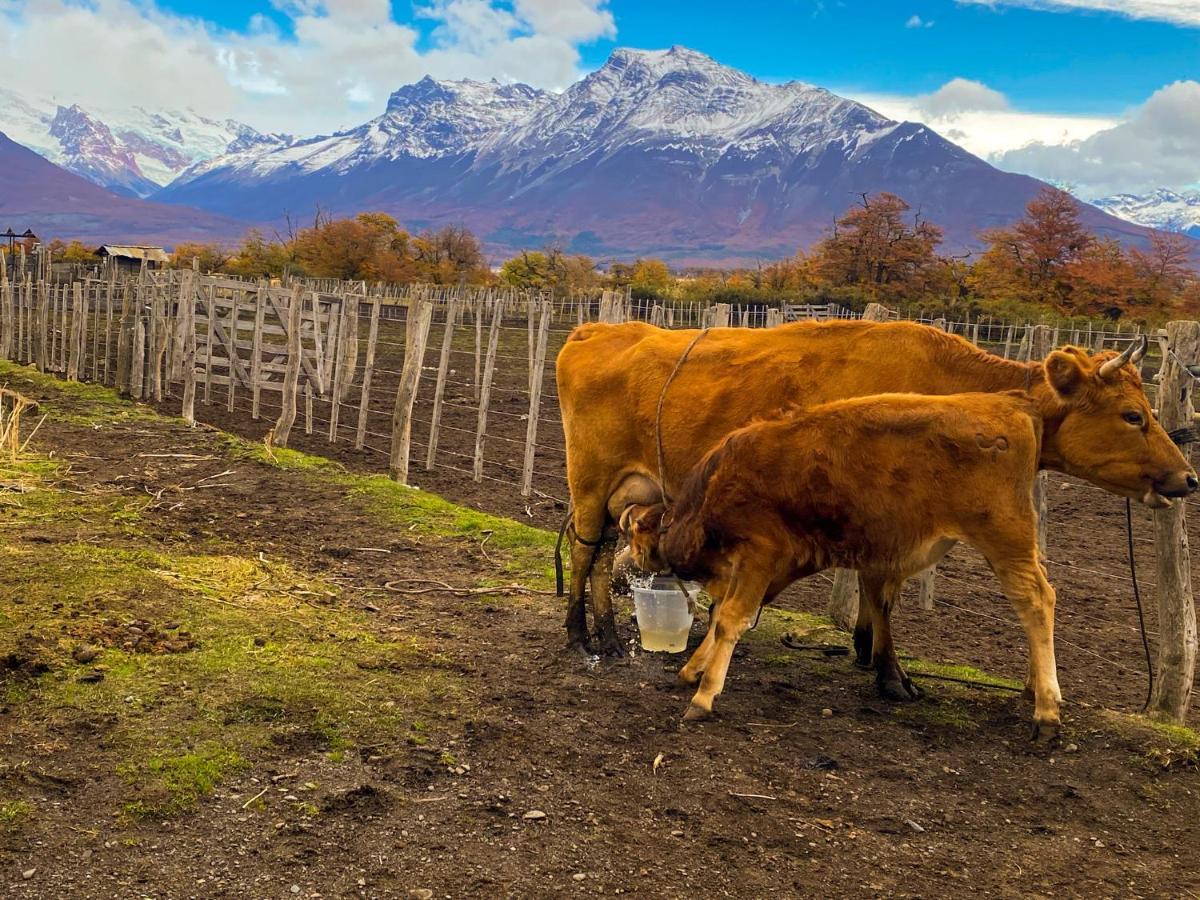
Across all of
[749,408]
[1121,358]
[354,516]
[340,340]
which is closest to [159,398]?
[340,340]

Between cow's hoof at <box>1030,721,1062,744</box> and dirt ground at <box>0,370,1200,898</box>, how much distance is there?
0.08 meters

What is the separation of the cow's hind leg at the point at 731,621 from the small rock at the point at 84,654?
8.97 ft

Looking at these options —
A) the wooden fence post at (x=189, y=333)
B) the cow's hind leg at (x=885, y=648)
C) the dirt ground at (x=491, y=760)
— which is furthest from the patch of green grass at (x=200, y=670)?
the wooden fence post at (x=189, y=333)

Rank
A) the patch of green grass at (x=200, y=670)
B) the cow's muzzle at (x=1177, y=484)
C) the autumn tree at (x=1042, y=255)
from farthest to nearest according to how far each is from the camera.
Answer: the autumn tree at (x=1042, y=255) < the cow's muzzle at (x=1177, y=484) < the patch of green grass at (x=200, y=670)

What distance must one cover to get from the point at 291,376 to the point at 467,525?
19.9 feet

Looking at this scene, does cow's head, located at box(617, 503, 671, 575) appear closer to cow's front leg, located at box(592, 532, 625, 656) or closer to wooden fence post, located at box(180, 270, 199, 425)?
cow's front leg, located at box(592, 532, 625, 656)

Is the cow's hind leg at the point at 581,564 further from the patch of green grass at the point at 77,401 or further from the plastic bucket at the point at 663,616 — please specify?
the patch of green grass at the point at 77,401

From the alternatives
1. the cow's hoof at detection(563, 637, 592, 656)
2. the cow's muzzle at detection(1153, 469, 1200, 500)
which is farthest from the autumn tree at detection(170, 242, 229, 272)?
the cow's muzzle at detection(1153, 469, 1200, 500)

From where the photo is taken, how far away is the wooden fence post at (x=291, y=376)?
13.4 meters

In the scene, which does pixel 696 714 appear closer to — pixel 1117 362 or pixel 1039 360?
pixel 1117 362

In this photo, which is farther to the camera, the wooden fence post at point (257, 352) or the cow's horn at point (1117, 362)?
the wooden fence post at point (257, 352)

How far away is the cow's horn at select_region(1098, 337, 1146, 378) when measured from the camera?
477 centimetres

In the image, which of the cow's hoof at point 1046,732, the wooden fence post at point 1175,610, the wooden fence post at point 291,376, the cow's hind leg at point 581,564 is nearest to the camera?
the cow's hoof at point 1046,732

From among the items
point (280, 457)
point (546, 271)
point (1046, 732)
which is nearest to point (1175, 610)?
point (1046, 732)
